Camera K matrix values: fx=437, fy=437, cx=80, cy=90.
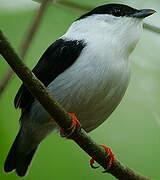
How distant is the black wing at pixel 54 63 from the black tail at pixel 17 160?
462 mm

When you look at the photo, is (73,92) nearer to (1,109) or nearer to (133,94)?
(1,109)

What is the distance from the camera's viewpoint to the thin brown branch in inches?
90.7

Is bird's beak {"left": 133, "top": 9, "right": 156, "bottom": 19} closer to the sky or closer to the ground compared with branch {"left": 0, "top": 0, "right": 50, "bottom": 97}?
closer to the sky

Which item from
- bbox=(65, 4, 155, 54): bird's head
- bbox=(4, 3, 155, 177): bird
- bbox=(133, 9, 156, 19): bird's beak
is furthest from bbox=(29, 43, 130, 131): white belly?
bbox=(133, 9, 156, 19): bird's beak

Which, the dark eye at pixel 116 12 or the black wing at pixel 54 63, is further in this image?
the dark eye at pixel 116 12

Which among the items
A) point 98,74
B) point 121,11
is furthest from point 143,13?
point 98,74

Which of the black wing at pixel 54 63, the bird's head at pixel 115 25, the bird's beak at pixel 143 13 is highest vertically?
the bird's beak at pixel 143 13

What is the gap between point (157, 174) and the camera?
3445 millimetres

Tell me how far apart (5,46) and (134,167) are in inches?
73.8

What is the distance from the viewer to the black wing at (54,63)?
10.9 feet

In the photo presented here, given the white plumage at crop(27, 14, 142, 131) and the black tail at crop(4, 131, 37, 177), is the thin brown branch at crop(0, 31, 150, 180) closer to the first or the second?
the white plumage at crop(27, 14, 142, 131)

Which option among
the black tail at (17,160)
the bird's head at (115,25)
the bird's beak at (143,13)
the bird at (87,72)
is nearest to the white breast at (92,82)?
the bird at (87,72)

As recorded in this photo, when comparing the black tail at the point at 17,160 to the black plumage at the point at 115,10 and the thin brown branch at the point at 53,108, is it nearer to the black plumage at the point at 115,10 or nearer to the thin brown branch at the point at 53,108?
the thin brown branch at the point at 53,108

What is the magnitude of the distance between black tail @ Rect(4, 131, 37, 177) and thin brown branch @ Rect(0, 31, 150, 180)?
0.84 m
